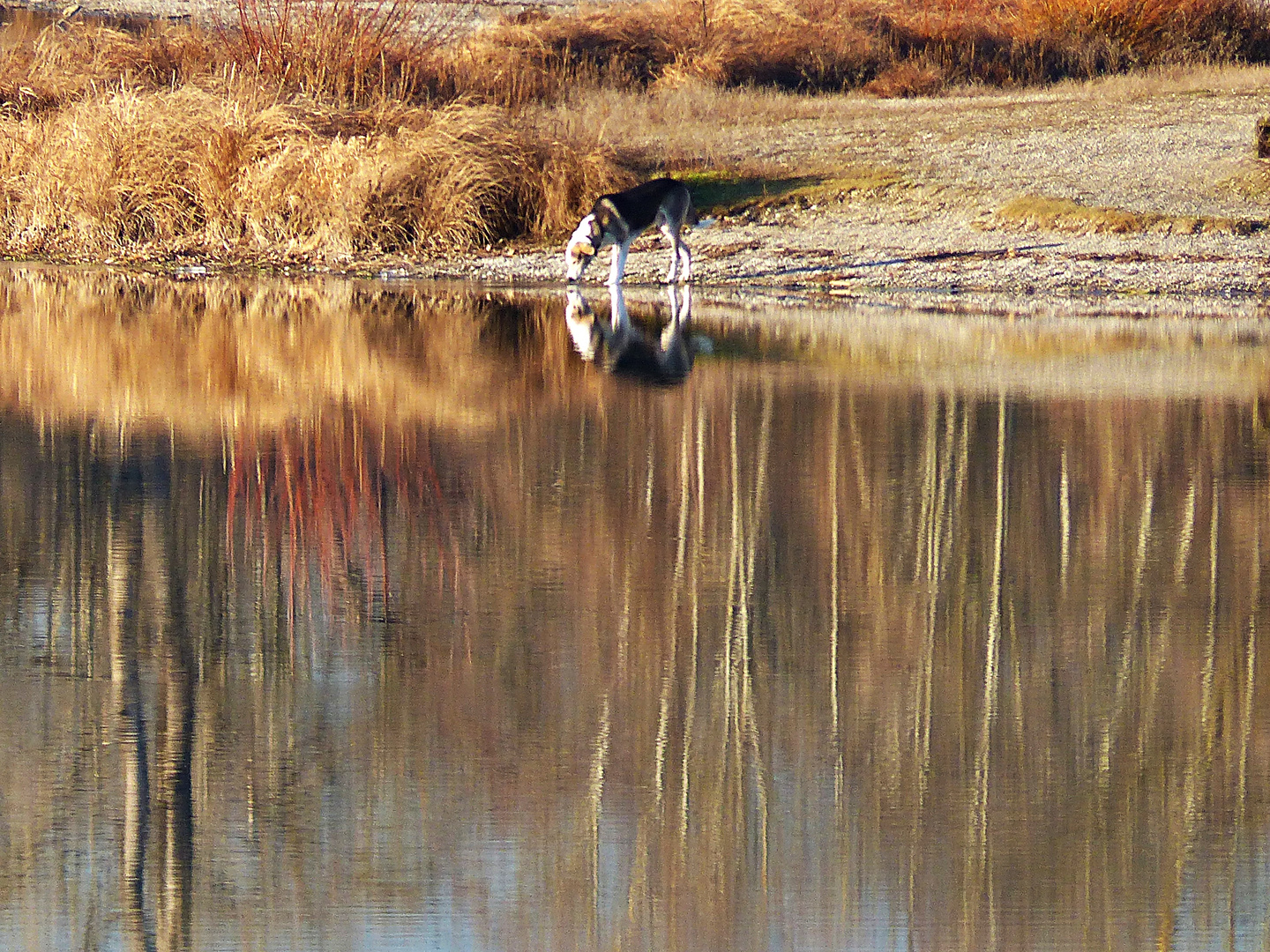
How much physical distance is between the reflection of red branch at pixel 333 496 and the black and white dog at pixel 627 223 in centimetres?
812

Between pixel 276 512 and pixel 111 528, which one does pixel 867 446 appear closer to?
pixel 276 512

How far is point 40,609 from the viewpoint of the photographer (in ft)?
23.2

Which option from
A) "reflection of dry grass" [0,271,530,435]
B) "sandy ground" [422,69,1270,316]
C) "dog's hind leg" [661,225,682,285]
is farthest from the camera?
"dog's hind leg" [661,225,682,285]

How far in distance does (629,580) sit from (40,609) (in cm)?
215

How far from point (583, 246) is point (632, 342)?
14.8 ft

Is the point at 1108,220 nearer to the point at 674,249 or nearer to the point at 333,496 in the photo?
the point at 674,249

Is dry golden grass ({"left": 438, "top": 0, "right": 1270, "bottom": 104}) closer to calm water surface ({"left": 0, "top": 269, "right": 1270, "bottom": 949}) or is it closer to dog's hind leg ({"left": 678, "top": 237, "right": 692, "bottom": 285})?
dog's hind leg ({"left": 678, "top": 237, "right": 692, "bottom": 285})

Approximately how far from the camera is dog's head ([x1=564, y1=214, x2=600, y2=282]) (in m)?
19.0

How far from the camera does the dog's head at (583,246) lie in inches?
749

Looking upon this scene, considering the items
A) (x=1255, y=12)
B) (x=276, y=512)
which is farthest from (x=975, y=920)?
(x=1255, y=12)

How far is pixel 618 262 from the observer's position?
19.3 metres

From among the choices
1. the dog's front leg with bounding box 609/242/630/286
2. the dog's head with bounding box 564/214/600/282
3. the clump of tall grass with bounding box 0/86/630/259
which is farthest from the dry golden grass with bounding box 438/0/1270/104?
the dog's front leg with bounding box 609/242/630/286

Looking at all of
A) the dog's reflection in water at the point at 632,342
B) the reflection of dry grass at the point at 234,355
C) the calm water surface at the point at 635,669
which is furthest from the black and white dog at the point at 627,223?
the calm water surface at the point at 635,669

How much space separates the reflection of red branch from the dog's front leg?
27.3ft
